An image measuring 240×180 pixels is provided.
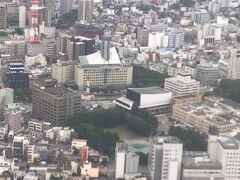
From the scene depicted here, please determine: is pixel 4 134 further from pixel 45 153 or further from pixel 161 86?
pixel 161 86

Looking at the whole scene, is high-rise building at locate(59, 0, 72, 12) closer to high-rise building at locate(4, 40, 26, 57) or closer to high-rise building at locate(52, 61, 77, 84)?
high-rise building at locate(4, 40, 26, 57)

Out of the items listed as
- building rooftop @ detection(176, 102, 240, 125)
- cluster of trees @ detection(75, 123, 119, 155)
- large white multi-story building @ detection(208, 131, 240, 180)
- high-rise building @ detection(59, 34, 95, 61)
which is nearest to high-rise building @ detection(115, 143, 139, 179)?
cluster of trees @ detection(75, 123, 119, 155)

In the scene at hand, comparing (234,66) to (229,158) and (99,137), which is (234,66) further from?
(229,158)

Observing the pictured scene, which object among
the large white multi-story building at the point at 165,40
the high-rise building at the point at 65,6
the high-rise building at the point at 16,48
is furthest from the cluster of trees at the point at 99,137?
the high-rise building at the point at 65,6

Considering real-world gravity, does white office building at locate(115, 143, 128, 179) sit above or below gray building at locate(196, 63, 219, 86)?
below

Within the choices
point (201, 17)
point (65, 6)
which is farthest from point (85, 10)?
point (201, 17)

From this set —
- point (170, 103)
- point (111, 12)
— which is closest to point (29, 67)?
point (170, 103)
